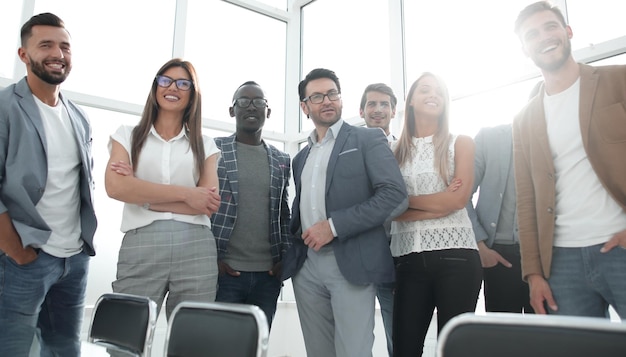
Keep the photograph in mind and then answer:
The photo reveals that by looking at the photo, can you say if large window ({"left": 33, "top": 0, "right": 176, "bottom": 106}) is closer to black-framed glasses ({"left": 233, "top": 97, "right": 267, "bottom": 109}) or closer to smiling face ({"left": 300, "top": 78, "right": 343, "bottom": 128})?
black-framed glasses ({"left": 233, "top": 97, "right": 267, "bottom": 109})

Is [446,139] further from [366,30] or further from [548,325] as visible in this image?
[366,30]

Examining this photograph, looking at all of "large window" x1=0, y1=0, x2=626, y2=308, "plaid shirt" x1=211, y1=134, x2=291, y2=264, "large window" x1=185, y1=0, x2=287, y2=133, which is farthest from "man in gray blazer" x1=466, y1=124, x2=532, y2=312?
"large window" x1=185, y1=0, x2=287, y2=133

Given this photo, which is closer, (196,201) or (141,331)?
(141,331)

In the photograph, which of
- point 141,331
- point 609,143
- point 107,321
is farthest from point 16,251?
point 609,143

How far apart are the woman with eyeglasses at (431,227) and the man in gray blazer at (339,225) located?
0.09m

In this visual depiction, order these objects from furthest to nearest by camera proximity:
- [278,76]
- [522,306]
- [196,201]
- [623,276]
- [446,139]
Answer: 1. [278,76]
2. [522,306]
3. [446,139]
4. [196,201]
5. [623,276]

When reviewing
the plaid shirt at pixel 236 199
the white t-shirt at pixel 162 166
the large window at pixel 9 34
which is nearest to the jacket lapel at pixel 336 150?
the plaid shirt at pixel 236 199

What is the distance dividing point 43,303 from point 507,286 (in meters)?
1.95

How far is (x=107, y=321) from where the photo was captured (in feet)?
4.89

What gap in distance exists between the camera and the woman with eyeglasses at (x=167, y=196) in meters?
1.68

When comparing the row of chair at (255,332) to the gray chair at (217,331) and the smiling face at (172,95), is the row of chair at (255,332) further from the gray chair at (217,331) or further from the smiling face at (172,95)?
the smiling face at (172,95)

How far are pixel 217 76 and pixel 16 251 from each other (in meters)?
3.28

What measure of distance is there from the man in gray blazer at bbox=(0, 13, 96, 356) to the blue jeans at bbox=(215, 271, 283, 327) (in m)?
0.58

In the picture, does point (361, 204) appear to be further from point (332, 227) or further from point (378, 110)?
point (378, 110)
